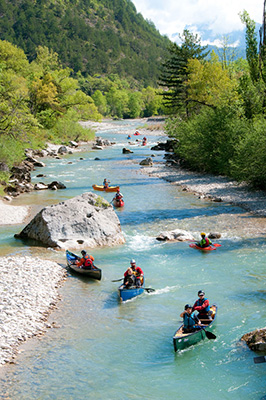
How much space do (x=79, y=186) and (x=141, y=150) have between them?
28.2 m

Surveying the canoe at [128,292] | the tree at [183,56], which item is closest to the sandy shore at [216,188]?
the canoe at [128,292]

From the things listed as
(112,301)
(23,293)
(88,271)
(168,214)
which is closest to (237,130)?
(168,214)

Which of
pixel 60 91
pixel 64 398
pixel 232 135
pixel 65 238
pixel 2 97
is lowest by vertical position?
pixel 64 398

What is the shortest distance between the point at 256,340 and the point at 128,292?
494cm

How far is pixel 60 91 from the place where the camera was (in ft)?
217

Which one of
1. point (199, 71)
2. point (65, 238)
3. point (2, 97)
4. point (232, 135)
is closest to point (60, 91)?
point (199, 71)

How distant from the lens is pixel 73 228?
2086 cm

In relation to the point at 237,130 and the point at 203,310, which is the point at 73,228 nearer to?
the point at 203,310

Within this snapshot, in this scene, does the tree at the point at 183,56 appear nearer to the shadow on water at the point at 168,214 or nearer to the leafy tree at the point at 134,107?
the shadow on water at the point at 168,214

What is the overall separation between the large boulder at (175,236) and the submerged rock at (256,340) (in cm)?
972

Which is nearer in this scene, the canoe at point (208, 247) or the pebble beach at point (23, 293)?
the pebble beach at point (23, 293)

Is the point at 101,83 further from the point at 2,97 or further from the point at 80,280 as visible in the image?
the point at 80,280

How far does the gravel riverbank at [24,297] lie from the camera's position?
12.0m

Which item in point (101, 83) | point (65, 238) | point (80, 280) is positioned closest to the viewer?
point (80, 280)
